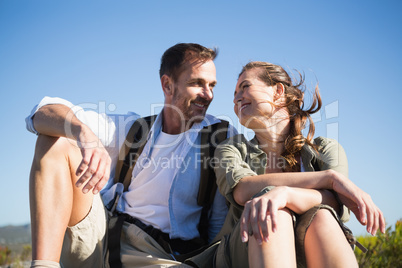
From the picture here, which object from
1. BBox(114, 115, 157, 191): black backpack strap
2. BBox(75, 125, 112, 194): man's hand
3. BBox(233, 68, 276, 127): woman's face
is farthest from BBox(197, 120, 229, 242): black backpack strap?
BBox(75, 125, 112, 194): man's hand

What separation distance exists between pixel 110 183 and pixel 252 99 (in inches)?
57.3

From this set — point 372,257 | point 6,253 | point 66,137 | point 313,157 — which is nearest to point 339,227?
point 313,157

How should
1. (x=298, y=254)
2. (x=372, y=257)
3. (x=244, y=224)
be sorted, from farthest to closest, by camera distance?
1. (x=372, y=257)
2. (x=298, y=254)
3. (x=244, y=224)

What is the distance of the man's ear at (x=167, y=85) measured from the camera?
416 cm

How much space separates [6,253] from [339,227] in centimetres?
414

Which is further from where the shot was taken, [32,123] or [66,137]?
[32,123]

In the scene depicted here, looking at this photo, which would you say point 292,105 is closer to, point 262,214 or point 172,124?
point 172,124

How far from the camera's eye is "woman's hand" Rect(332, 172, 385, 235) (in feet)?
7.25

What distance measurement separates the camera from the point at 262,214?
1999 mm

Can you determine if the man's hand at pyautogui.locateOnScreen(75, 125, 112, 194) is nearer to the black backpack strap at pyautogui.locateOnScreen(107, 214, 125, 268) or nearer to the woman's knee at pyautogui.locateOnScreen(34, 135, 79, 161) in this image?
the woman's knee at pyautogui.locateOnScreen(34, 135, 79, 161)

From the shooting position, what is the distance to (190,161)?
128 inches

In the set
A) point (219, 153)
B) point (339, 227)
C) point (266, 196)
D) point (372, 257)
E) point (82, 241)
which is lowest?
point (372, 257)

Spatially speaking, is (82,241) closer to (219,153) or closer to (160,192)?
(160,192)

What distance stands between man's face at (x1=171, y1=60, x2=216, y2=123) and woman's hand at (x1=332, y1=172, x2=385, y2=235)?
5.72 feet
